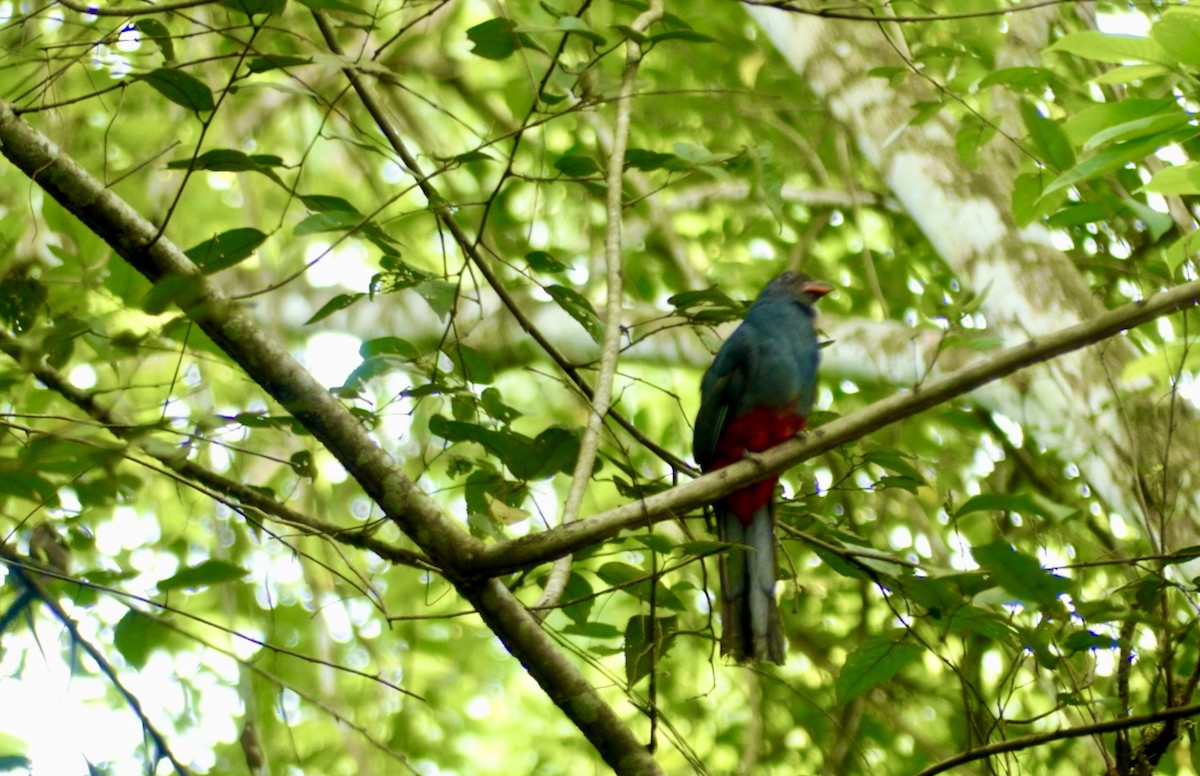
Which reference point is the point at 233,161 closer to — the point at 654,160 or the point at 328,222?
the point at 328,222

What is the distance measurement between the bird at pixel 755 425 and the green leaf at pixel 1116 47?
52.9 inches

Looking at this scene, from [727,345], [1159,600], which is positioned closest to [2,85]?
[727,345]

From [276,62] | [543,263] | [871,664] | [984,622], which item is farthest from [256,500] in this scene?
[984,622]

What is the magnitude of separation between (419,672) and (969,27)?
148 inches

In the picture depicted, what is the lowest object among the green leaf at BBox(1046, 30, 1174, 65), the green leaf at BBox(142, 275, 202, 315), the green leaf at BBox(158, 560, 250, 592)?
Result: the green leaf at BBox(158, 560, 250, 592)

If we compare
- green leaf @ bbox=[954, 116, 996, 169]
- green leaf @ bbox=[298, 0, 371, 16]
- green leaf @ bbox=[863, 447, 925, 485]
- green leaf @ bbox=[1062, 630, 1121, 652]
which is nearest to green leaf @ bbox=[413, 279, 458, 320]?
green leaf @ bbox=[298, 0, 371, 16]

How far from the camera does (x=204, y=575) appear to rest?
221 cm

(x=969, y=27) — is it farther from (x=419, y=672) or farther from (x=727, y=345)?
(x=419, y=672)

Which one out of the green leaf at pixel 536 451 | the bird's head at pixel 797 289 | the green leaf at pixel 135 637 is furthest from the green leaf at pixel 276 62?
the bird's head at pixel 797 289

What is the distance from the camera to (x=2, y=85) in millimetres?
4238

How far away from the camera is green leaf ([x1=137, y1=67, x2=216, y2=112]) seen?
205cm

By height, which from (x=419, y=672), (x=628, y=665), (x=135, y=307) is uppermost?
(x=419, y=672)

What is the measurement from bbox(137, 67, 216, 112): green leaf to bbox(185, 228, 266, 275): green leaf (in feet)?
0.71

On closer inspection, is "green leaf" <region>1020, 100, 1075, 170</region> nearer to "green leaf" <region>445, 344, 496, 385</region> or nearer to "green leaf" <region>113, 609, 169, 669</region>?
"green leaf" <region>445, 344, 496, 385</region>
